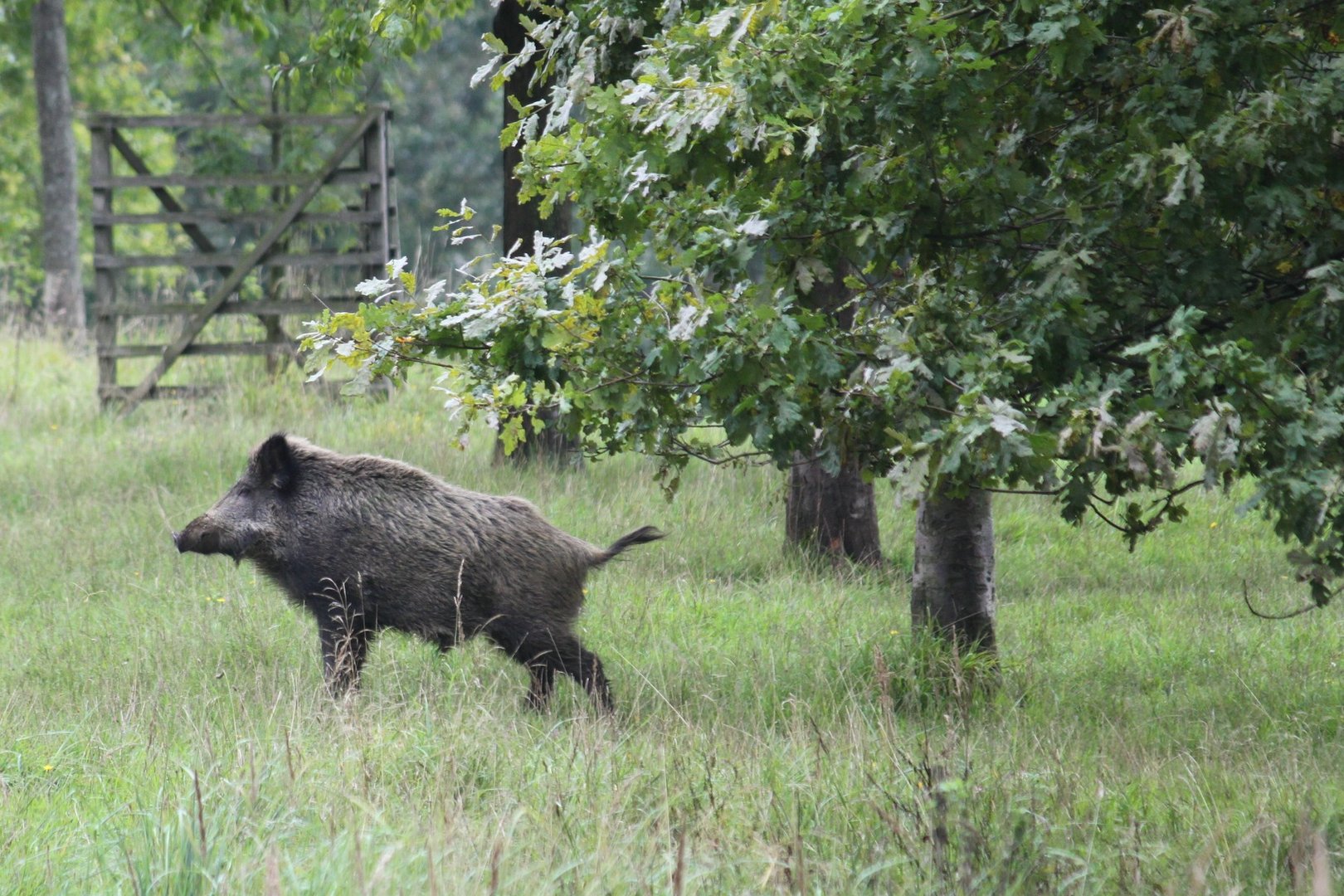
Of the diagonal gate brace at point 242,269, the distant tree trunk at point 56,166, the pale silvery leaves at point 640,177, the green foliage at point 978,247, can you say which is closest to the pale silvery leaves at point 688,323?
the green foliage at point 978,247

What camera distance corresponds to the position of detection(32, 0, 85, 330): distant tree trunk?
69.2 ft

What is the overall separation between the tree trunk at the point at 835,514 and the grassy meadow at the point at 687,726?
0.25m

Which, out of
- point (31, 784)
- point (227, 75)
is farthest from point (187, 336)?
point (31, 784)

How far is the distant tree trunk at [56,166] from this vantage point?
21094mm

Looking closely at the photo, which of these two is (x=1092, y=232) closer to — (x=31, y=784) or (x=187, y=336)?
(x=31, y=784)

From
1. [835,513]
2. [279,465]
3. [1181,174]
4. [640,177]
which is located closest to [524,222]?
[835,513]

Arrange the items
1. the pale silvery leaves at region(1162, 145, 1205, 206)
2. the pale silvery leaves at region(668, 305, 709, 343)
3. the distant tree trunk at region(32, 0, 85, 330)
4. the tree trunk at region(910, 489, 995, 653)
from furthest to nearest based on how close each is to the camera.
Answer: the distant tree trunk at region(32, 0, 85, 330), the tree trunk at region(910, 489, 995, 653), the pale silvery leaves at region(668, 305, 709, 343), the pale silvery leaves at region(1162, 145, 1205, 206)

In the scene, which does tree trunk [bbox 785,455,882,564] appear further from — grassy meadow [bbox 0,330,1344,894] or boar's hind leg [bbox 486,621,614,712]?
boar's hind leg [bbox 486,621,614,712]

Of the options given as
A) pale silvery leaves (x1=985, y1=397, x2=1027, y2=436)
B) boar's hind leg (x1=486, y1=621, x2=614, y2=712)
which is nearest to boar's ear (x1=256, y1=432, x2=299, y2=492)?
boar's hind leg (x1=486, y1=621, x2=614, y2=712)

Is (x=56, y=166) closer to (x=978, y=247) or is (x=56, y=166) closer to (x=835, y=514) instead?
(x=835, y=514)

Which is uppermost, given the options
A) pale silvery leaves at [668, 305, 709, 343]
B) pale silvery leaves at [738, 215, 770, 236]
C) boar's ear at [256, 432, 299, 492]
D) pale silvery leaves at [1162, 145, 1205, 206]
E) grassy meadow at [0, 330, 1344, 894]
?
pale silvery leaves at [1162, 145, 1205, 206]

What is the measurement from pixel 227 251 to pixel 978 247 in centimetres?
1089

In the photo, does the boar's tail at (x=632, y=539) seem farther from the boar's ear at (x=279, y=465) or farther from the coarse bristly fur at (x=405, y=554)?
the boar's ear at (x=279, y=465)

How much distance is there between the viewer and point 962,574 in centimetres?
681
